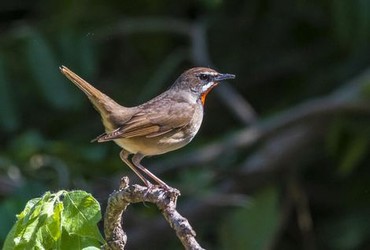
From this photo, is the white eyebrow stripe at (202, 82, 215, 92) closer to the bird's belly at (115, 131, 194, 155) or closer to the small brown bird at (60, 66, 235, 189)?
the small brown bird at (60, 66, 235, 189)

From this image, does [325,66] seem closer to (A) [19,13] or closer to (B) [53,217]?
(A) [19,13]

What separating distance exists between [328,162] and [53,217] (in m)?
5.81

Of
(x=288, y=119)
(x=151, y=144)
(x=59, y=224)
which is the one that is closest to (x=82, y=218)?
(x=59, y=224)

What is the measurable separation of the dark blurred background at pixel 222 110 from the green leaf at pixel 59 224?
358cm

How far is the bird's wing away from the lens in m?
5.36

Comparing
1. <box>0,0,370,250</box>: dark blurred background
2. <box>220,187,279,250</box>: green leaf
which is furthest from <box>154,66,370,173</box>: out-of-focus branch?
<box>220,187,279,250</box>: green leaf

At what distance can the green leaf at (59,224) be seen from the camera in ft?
10.5

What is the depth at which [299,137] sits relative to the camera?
830 centimetres

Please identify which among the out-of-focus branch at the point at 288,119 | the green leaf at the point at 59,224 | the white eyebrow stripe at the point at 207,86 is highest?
the out-of-focus branch at the point at 288,119

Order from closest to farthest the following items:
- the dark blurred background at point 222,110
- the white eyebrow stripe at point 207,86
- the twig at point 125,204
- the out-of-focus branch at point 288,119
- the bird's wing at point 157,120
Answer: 1. the twig at point 125,204
2. the bird's wing at point 157,120
3. the white eyebrow stripe at point 207,86
4. the dark blurred background at point 222,110
5. the out-of-focus branch at point 288,119

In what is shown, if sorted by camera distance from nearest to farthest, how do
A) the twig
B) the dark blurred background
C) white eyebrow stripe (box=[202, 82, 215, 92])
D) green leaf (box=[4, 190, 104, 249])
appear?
1. green leaf (box=[4, 190, 104, 249])
2. the twig
3. white eyebrow stripe (box=[202, 82, 215, 92])
4. the dark blurred background

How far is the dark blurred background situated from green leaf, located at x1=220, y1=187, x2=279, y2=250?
0.03 ft

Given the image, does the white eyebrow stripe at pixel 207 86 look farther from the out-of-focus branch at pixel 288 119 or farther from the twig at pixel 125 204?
the twig at pixel 125 204

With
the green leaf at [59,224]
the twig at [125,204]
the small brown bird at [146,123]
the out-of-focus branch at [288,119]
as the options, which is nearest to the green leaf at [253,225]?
the out-of-focus branch at [288,119]
